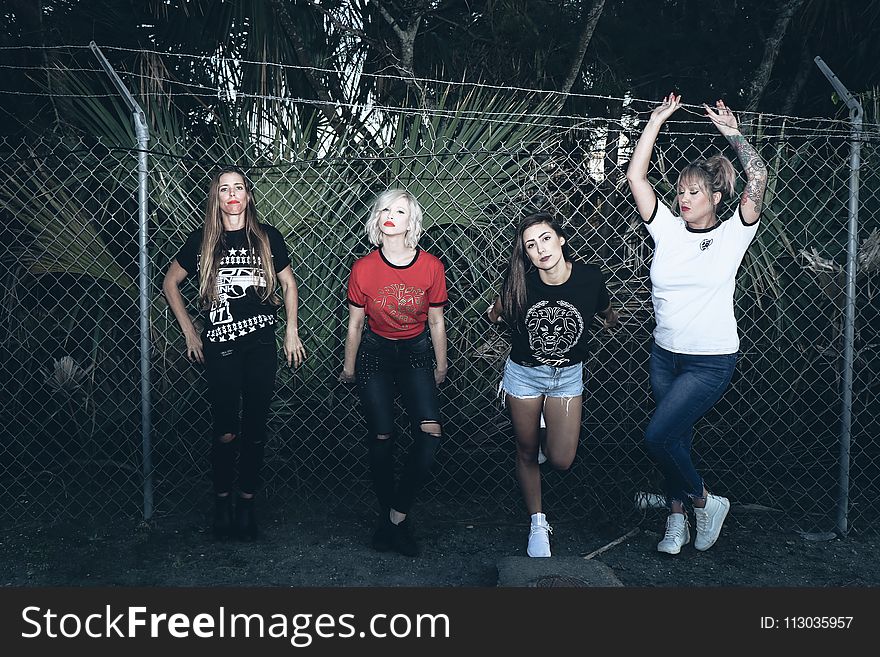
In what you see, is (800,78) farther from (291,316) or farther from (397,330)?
(291,316)

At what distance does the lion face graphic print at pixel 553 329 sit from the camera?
3238 millimetres

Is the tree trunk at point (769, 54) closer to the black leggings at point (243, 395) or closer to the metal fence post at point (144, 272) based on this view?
the black leggings at point (243, 395)

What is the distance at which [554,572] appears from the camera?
305 cm

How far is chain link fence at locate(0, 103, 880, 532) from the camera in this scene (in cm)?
377

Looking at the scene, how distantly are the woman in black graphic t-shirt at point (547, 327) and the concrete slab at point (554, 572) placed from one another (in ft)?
0.74

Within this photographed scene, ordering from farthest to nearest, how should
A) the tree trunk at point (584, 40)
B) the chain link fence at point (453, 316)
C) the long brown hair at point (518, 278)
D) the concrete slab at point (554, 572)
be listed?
1. the tree trunk at point (584, 40)
2. the chain link fence at point (453, 316)
3. the long brown hair at point (518, 278)
4. the concrete slab at point (554, 572)

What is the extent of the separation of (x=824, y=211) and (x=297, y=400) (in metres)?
3.06

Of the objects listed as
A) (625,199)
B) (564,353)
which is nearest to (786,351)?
(625,199)

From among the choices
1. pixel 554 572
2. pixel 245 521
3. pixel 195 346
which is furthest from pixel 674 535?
pixel 195 346

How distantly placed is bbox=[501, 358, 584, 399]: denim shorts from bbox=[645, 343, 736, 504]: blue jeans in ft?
1.22

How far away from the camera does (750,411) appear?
13.1 feet

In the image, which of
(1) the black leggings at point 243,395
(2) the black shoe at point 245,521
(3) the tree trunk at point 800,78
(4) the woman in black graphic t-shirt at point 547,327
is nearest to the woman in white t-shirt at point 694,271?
(4) the woman in black graphic t-shirt at point 547,327

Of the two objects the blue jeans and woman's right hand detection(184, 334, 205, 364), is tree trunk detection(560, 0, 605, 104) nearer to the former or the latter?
the blue jeans

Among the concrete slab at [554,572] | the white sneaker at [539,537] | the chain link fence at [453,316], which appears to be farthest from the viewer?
the chain link fence at [453,316]
